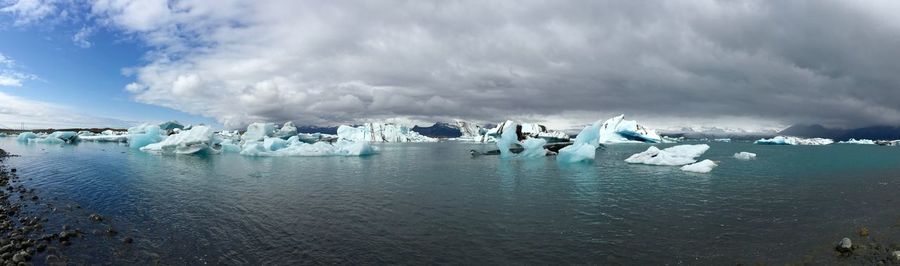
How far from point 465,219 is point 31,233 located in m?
12.4

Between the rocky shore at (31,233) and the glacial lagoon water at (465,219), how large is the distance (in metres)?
0.41

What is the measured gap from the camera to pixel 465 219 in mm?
15141

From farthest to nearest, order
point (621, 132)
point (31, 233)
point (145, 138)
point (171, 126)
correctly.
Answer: point (621, 132) → point (171, 126) → point (145, 138) → point (31, 233)

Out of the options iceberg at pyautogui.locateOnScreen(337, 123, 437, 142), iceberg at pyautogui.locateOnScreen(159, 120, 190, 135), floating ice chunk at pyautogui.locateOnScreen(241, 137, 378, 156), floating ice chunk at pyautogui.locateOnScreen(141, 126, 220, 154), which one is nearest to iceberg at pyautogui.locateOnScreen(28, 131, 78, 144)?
iceberg at pyautogui.locateOnScreen(159, 120, 190, 135)

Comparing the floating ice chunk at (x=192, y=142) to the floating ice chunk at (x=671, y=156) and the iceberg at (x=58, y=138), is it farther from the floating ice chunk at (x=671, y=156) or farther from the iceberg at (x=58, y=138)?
the iceberg at (x=58, y=138)

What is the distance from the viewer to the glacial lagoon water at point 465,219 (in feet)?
36.5

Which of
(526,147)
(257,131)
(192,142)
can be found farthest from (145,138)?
(526,147)

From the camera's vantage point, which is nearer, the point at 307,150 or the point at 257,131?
the point at 307,150

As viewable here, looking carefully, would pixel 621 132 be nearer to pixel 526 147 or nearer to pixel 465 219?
pixel 526 147

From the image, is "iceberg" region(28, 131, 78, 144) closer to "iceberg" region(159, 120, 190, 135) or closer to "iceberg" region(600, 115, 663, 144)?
"iceberg" region(159, 120, 190, 135)

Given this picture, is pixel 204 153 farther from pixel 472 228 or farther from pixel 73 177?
pixel 472 228

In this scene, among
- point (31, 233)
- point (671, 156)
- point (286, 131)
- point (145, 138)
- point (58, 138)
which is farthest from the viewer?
point (58, 138)

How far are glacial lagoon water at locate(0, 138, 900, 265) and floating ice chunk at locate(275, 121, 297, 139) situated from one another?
51.1 meters

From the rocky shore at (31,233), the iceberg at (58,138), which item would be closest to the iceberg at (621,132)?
the rocky shore at (31,233)
